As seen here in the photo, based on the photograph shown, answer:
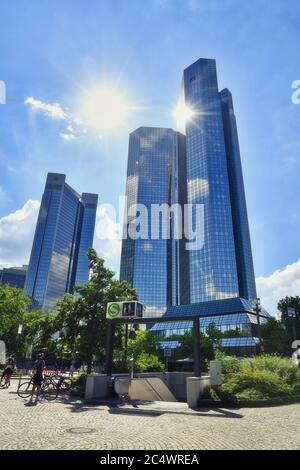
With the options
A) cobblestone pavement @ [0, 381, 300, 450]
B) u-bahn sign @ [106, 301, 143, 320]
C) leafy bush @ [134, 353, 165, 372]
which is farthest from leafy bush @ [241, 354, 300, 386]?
leafy bush @ [134, 353, 165, 372]

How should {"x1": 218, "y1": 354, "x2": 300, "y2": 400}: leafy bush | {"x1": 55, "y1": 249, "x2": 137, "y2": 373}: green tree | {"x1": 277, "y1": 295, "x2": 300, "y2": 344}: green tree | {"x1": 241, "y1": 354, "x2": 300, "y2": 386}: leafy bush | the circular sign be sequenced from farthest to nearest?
{"x1": 277, "y1": 295, "x2": 300, "y2": 344}: green tree < {"x1": 55, "y1": 249, "x2": 137, "y2": 373}: green tree < the circular sign < {"x1": 241, "y1": 354, "x2": 300, "y2": 386}: leafy bush < {"x1": 218, "y1": 354, "x2": 300, "y2": 400}: leafy bush

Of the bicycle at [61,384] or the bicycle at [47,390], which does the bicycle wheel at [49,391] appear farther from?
the bicycle at [61,384]

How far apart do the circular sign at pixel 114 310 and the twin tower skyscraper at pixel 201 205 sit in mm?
112736

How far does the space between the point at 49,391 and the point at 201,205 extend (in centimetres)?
13269

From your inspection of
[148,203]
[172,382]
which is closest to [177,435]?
[172,382]

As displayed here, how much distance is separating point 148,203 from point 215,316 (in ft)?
327

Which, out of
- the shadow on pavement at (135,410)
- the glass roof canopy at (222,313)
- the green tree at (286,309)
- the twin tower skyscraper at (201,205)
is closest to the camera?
the shadow on pavement at (135,410)

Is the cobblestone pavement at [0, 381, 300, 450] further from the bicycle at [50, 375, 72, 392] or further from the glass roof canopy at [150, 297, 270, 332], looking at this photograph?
the glass roof canopy at [150, 297, 270, 332]

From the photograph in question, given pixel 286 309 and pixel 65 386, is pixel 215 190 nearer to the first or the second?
pixel 286 309

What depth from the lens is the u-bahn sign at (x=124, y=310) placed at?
62.1ft

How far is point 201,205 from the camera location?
474 ft

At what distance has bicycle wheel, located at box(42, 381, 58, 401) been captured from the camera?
1658 cm

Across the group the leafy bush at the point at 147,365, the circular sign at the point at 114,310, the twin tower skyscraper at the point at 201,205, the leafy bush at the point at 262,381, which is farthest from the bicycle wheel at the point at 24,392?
the twin tower skyscraper at the point at 201,205

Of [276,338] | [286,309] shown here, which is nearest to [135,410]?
[276,338]
